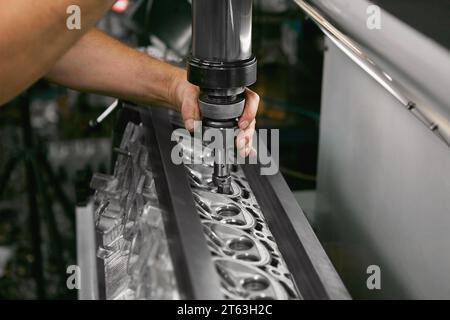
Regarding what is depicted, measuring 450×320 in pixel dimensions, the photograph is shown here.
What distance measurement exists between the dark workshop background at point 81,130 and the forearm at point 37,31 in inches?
25.4

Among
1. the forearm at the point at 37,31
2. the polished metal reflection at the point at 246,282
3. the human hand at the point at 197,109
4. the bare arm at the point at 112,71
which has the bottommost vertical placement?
the polished metal reflection at the point at 246,282

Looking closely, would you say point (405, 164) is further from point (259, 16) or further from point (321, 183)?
point (259, 16)

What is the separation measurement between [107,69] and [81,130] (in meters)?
1.25

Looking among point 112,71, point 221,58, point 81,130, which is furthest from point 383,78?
point 81,130

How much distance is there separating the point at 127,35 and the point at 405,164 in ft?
5.20

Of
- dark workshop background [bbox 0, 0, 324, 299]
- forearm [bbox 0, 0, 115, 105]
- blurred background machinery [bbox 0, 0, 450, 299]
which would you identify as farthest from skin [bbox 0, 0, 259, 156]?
dark workshop background [bbox 0, 0, 324, 299]

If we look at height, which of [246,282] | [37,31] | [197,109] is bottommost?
[246,282]

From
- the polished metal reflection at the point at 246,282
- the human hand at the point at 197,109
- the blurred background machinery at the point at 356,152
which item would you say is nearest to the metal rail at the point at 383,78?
the blurred background machinery at the point at 356,152

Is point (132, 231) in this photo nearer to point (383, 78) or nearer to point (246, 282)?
point (246, 282)

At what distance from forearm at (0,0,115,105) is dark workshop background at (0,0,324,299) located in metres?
0.64

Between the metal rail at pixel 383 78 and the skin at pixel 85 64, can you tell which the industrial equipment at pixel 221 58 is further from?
the metal rail at pixel 383 78

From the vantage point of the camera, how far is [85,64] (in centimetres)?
120

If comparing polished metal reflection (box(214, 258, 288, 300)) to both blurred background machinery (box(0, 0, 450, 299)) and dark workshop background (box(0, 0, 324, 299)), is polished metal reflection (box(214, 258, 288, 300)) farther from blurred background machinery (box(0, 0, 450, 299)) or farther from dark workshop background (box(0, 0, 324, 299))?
dark workshop background (box(0, 0, 324, 299))

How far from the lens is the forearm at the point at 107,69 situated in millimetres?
1178
